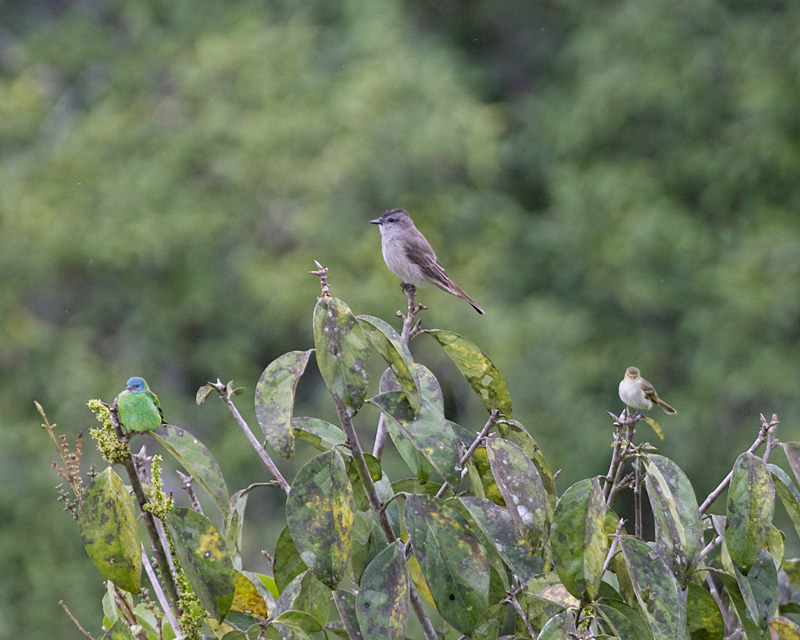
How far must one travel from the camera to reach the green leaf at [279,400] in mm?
1237

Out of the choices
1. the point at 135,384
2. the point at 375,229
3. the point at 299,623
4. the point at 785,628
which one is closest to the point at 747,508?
the point at 785,628

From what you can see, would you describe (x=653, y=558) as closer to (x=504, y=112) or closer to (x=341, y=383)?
(x=341, y=383)

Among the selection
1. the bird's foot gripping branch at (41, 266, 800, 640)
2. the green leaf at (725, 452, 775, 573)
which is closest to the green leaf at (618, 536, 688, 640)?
the bird's foot gripping branch at (41, 266, 800, 640)

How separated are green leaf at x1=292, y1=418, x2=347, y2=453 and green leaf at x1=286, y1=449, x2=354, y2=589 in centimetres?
25

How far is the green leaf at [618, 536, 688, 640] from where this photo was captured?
1.18 meters

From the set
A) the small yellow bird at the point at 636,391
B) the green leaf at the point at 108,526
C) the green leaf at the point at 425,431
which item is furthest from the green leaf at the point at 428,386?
the small yellow bird at the point at 636,391

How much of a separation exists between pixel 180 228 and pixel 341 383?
353 inches

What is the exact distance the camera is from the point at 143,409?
129 centimetres

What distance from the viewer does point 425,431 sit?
4.09 feet

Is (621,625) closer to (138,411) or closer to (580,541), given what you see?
(580,541)

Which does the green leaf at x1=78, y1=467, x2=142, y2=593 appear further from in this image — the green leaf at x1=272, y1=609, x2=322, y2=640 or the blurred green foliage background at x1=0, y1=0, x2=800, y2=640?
the blurred green foliage background at x1=0, y1=0, x2=800, y2=640

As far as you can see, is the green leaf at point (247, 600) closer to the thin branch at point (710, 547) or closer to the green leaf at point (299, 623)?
the green leaf at point (299, 623)

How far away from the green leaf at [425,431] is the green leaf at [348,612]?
213 mm

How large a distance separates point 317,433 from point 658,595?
1.71 feet
